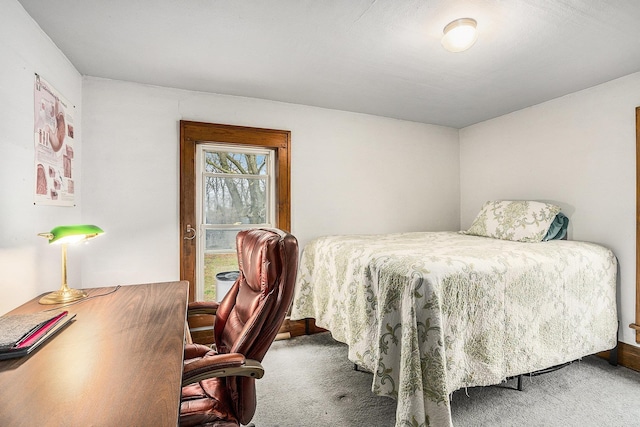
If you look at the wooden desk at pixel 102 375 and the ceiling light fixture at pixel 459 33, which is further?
the ceiling light fixture at pixel 459 33

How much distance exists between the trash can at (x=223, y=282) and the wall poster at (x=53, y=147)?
4.30 feet

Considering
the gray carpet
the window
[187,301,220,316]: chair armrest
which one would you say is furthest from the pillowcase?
[187,301,220,316]: chair armrest

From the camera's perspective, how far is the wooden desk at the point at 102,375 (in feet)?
2.31

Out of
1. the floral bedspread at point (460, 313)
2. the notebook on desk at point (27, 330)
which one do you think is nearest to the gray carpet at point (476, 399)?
the floral bedspread at point (460, 313)

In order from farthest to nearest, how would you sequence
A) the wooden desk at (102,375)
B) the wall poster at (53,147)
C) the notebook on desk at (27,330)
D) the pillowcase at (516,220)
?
1. the pillowcase at (516,220)
2. the wall poster at (53,147)
3. the notebook on desk at (27,330)
4. the wooden desk at (102,375)

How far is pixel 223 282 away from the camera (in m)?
2.96

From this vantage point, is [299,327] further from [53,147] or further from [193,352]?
[53,147]

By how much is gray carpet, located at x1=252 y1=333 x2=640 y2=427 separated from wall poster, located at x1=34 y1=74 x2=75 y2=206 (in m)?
1.90

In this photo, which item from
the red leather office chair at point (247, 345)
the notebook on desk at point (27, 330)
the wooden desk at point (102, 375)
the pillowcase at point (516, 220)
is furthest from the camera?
the pillowcase at point (516, 220)

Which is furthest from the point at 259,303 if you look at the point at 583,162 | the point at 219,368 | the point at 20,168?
the point at 583,162

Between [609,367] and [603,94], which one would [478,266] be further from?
[603,94]

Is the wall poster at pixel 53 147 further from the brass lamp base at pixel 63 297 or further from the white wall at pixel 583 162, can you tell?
the white wall at pixel 583 162

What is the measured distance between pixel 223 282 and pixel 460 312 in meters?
2.06

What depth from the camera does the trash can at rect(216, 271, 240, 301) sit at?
116 inches
